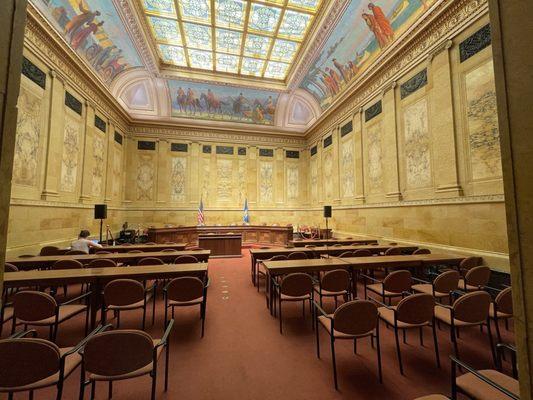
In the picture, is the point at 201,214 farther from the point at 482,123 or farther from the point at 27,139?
the point at 482,123

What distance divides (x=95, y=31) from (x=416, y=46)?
420 inches

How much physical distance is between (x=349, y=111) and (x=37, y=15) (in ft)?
35.4

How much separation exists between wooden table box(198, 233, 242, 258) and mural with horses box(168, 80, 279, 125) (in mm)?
8083

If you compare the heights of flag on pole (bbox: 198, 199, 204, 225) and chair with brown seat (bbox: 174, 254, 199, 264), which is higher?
flag on pole (bbox: 198, 199, 204, 225)

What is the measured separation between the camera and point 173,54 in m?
10.4

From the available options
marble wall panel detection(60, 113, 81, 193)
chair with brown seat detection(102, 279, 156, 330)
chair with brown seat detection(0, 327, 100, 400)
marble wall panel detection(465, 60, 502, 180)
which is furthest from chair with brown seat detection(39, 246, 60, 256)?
marble wall panel detection(465, 60, 502, 180)

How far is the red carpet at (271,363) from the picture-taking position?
2180 millimetres

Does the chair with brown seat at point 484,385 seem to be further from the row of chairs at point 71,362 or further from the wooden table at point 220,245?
→ the wooden table at point 220,245

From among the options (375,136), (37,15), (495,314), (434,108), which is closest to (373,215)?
(375,136)

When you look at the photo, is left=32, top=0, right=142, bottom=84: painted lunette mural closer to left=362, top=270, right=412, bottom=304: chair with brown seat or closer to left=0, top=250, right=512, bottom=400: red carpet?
left=0, top=250, right=512, bottom=400: red carpet

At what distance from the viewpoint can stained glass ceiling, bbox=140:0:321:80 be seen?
8.02 m

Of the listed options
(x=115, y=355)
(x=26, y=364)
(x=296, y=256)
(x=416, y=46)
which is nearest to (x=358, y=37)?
(x=416, y=46)

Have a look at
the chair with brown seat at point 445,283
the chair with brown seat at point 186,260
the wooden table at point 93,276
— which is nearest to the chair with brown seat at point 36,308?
the wooden table at point 93,276

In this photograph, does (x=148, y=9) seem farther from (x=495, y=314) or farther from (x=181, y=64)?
(x=495, y=314)
